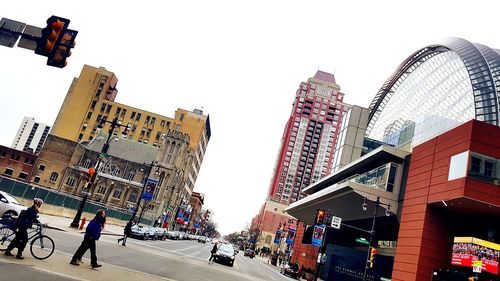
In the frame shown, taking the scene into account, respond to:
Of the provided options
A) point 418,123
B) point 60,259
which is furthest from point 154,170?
point 60,259

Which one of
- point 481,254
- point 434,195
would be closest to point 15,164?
point 434,195

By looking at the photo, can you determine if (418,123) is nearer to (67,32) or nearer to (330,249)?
(330,249)

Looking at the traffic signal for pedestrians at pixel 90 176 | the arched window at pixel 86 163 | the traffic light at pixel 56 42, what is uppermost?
the arched window at pixel 86 163

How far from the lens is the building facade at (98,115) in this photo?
110688 millimetres

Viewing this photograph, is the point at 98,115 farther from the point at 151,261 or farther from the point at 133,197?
the point at 151,261

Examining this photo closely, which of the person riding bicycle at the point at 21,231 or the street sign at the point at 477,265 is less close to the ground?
the street sign at the point at 477,265

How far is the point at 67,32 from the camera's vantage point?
37.5ft

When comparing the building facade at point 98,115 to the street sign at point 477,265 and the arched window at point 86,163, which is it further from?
the street sign at point 477,265

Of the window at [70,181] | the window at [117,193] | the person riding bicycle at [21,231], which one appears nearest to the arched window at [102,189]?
the window at [117,193]

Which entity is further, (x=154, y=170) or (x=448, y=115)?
(x=154, y=170)

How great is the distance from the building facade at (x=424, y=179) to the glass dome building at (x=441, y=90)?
0.18m

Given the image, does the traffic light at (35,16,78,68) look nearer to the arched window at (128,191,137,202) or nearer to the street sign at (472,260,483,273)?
the street sign at (472,260,483,273)

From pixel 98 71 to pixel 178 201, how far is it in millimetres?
46459

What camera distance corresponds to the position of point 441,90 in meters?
72.2
